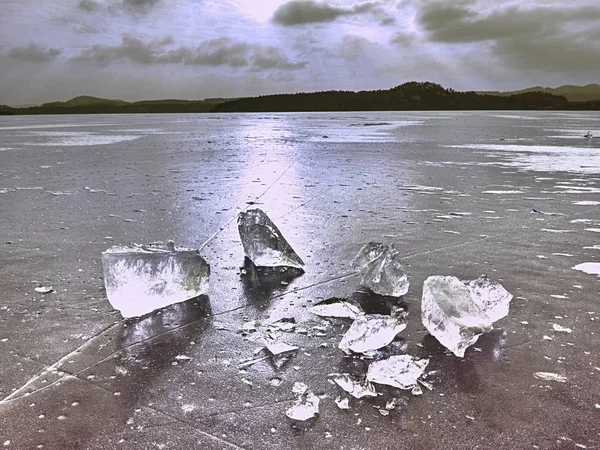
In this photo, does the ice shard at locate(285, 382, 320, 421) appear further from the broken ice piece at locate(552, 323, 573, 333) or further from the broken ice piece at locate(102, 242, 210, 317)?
the broken ice piece at locate(552, 323, 573, 333)

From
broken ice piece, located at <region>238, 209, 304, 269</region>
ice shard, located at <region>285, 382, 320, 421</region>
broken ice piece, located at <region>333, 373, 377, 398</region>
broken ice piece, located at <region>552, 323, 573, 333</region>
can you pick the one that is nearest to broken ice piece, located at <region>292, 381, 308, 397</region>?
ice shard, located at <region>285, 382, 320, 421</region>

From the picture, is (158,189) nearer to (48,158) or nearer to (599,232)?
(599,232)

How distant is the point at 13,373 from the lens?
1.60m

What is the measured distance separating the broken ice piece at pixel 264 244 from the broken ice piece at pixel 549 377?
1402 mm

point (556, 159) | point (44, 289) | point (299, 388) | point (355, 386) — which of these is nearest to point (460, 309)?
point (355, 386)

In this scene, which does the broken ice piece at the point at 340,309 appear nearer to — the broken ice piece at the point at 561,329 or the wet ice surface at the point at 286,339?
the wet ice surface at the point at 286,339

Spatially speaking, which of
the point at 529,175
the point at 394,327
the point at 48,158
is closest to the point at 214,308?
the point at 394,327

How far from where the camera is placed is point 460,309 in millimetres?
1889

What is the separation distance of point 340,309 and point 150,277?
823 millimetres

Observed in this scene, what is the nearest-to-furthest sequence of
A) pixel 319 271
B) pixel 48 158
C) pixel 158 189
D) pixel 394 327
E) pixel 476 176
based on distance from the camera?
pixel 394 327
pixel 319 271
pixel 158 189
pixel 476 176
pixel 48 158

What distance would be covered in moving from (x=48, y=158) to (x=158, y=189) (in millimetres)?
4937

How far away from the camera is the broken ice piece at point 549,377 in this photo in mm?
1571

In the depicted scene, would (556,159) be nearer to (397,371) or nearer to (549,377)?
(549,377)

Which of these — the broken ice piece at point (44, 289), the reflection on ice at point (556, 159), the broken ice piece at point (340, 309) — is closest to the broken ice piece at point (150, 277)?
the broken ice piece at point (44, 289)
